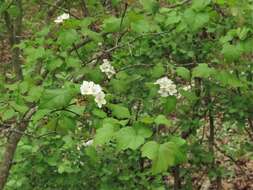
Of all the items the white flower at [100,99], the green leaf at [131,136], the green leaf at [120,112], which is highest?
the green leaf at [131,136]

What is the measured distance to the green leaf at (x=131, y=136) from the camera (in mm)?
1994

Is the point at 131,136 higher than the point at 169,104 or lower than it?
higher

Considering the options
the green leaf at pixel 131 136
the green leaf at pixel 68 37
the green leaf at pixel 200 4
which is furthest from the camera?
the green leaf at pixel 68 37

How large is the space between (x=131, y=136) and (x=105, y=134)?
0.41 feet

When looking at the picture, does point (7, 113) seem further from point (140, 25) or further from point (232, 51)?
point (232, 51)

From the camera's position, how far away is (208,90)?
3902 millimetres

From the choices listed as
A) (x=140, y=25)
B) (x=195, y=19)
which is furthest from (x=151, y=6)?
(x=195, y=19)

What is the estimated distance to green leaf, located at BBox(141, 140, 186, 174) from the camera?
188 cm

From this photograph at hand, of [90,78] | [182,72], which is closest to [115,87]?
[90,78]

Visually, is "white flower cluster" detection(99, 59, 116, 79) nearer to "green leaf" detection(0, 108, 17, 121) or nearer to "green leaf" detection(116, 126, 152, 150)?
"green leaf" detection(0, 108, 17, 121)

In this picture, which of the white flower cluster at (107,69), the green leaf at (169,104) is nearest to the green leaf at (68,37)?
the white flower cluster at (107,69)

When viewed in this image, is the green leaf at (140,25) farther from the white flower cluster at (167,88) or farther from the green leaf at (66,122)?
the green leaf at (66,122)

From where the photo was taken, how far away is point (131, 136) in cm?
202

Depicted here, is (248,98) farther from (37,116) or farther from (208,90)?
(37,116)
